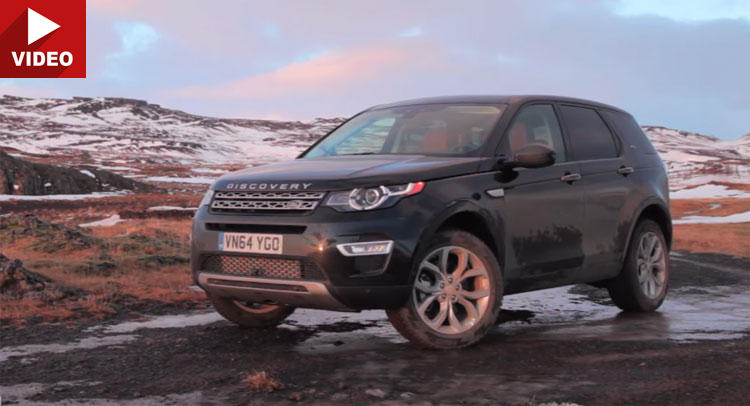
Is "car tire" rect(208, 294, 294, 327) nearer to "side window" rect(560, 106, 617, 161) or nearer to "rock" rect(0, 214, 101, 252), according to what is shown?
"side window" rect(560, 106, 617, 161)

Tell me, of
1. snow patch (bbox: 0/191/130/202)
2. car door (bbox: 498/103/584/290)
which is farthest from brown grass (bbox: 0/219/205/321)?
snow patch (bbox: 0/191/130/202)

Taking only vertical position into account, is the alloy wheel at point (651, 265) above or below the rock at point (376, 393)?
above

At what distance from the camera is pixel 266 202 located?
529 cm

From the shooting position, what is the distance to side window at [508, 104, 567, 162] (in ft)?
20.5

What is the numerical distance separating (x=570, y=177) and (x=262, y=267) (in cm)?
270

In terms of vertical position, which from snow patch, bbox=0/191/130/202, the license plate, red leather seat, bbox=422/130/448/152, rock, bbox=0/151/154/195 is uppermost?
red leather seat, bbox=422/130/448/152

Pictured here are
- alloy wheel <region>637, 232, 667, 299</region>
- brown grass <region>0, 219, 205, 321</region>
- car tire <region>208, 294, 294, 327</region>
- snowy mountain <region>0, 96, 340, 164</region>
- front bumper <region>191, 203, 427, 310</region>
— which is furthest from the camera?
snowy mountain <region>0, 96, 340, 164</region>

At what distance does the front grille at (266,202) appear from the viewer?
5.12 metres

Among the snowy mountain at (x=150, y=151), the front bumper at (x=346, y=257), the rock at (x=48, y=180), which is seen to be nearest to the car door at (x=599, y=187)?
the front bumper at (x=346, y=257)

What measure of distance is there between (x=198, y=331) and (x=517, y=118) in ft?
9.86

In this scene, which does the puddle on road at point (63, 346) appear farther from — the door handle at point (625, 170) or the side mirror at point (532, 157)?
the door handle at point (625, 170)

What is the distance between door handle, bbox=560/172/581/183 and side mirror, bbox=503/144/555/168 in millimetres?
561

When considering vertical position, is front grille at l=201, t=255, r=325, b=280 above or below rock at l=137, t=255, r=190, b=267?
above

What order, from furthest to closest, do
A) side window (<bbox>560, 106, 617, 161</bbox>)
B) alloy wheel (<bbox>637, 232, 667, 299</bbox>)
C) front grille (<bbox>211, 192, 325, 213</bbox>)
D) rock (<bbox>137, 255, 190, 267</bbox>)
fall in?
rock (<bbox>137, 255, 190, 267</bbox>), alloy wheel (<bbox>637, 232, 667, 299</bbox>), side window (<bbox>560, 106, 617, 161</bbox>), front grille (<bbox>211, 192, 325, 213</bbox>)
